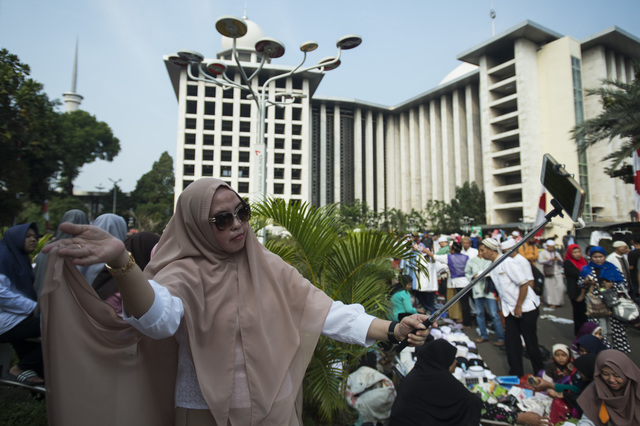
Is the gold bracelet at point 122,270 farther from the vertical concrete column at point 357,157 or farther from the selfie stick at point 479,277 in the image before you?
the vertical concrete column at point 357,157

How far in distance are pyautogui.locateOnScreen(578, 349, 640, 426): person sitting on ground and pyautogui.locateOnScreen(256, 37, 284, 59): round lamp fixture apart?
7.59 m

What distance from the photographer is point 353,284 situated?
3479 mm

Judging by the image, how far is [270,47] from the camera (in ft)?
26.9

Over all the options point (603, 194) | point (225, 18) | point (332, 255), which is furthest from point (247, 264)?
point (603, 194)

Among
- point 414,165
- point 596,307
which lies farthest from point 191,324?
point 414,165

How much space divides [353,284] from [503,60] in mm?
42100

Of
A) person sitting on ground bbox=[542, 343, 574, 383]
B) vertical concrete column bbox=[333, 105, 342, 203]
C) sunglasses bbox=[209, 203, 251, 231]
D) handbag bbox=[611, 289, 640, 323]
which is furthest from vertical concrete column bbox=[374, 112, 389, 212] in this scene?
sunglasses bbox=[209, 203, 251, 231]

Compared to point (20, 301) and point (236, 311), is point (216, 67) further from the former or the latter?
point (236, 311)

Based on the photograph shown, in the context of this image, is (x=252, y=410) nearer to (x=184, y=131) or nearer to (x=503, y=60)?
(x=503, y=60)

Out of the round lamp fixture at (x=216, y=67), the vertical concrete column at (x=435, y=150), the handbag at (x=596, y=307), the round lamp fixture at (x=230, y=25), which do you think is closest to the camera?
the handbag at (x=596, y=307)

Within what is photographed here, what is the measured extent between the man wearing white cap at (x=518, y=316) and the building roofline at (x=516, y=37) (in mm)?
35864

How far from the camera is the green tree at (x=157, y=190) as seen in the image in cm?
4334

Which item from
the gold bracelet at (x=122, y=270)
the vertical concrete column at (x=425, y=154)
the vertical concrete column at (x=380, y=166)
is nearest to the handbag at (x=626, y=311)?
the gold bracelet at (x=122, y=270)

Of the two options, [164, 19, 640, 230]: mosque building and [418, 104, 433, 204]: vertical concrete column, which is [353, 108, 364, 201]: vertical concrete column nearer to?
[164, 19, 640, 230]: mosque building
